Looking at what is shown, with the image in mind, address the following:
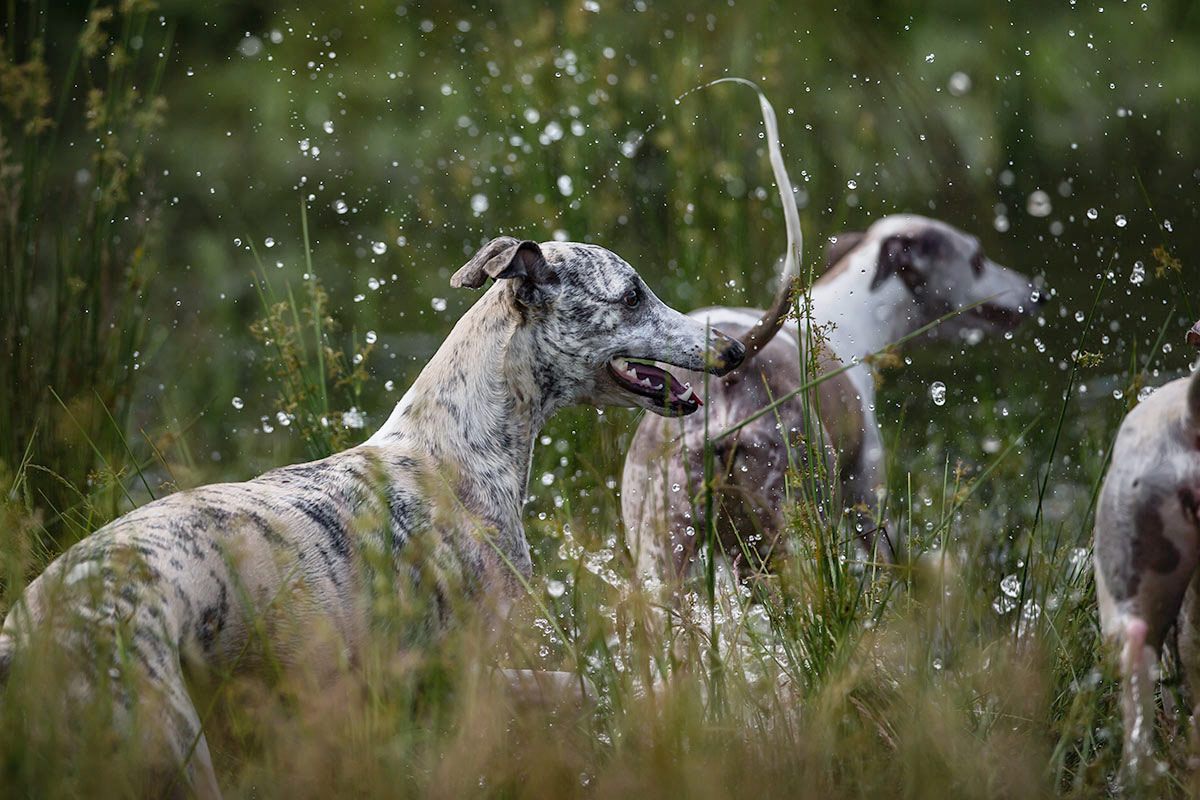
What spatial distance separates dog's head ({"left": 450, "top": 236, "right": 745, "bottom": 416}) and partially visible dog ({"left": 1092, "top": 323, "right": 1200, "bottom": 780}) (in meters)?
1.16

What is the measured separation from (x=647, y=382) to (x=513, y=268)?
48 cm

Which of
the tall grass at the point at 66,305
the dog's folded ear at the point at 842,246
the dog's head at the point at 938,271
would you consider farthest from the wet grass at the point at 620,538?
the dog's folded ear at the point at 842,246

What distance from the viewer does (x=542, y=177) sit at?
564 cm

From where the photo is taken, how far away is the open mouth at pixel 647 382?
3379 millimetres

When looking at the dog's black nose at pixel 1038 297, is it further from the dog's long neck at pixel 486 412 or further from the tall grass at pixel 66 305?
the tall grass at pixel 66 305

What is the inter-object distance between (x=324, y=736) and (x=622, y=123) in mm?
6044

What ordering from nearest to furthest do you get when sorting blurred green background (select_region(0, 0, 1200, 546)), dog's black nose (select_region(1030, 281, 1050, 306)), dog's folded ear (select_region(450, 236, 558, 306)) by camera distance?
dog's folded ear (select_region(450, 236, 558, 306))
blurred green background (select_region(0, 0, 1200, 546))
dog's black nose (select_region(1030, 281, 1050, 306))

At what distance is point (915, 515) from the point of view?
3766mm

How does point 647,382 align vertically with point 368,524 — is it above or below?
above

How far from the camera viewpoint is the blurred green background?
4.52 m

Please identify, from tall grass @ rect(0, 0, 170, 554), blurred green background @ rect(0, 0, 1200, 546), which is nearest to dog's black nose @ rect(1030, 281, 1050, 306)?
blurred green background @ rect(0, 0, 1200, 546)

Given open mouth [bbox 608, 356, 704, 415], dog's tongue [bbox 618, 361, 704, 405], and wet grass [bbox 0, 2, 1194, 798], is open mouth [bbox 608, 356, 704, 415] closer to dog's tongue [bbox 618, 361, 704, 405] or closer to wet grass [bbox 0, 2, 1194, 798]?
dog's tongue [bbox 618, 361, 704, 405]

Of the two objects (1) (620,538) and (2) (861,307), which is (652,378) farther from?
(2) (861,307)

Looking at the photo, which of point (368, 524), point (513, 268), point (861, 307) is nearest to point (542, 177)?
point (861, 307)
